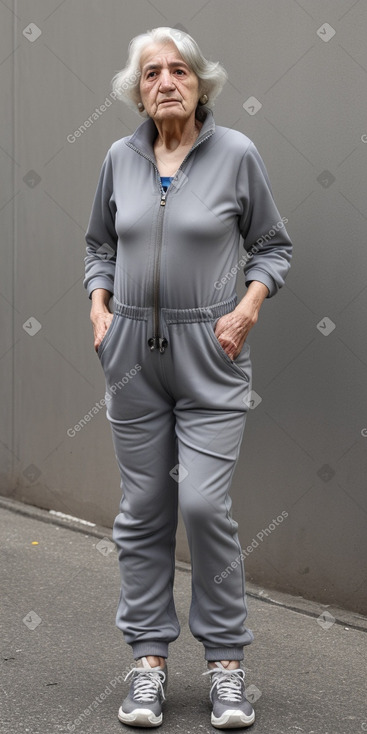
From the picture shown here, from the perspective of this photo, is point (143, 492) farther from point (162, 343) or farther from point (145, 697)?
point (145, 697)

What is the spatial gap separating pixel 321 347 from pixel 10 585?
1572 millimetres

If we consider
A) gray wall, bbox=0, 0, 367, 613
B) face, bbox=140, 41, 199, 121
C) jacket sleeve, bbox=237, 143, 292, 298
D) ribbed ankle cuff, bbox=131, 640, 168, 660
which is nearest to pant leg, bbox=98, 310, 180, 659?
ribbed ankle cuff, bbox=131, 640, 168, 660

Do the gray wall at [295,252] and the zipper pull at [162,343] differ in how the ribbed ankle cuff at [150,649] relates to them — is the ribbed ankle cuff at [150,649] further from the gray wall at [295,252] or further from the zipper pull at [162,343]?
the gray wall at [295,252]

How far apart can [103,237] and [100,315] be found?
30 cm

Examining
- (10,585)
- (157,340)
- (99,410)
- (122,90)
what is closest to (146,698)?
(157,340)

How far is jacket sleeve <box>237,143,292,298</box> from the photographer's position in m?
3.27

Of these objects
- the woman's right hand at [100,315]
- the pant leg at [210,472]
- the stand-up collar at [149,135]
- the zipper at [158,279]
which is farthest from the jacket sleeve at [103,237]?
the pant leg at [210,472]

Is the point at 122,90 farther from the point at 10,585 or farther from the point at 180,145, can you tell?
the point at 10,585

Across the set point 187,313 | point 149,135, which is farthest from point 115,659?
point 149,135

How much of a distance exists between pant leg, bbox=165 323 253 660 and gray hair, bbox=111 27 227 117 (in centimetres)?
72

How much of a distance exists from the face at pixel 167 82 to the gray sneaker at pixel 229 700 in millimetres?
1611

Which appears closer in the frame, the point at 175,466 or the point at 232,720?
the point at 232,720

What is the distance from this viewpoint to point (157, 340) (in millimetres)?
3227

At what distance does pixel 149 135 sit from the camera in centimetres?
335
